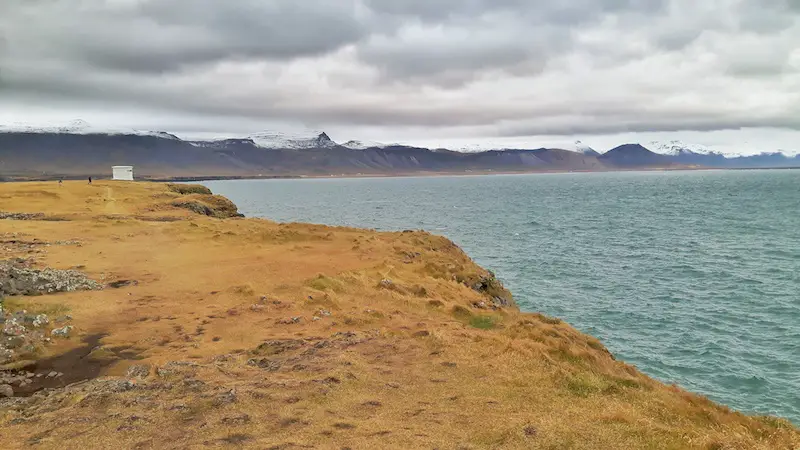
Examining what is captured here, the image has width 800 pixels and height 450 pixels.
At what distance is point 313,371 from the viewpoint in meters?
12.5

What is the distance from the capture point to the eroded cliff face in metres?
9.52

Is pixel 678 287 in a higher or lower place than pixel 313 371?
lower

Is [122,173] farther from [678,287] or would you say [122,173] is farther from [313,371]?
[313,371]

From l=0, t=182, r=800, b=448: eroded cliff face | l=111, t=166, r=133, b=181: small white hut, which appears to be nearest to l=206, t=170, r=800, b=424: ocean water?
l=0, t=182, r=800, b=448: eroded cliff face

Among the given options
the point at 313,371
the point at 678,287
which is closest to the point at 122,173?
the point at 678,287

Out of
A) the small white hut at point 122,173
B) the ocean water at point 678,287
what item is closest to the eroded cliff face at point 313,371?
the ocean water at point 678,287

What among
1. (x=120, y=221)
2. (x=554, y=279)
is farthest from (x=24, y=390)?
(x=554, y=279)

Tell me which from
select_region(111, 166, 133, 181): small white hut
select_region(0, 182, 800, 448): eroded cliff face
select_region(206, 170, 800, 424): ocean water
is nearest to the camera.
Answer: select_region(0, 182, 800, 448): eroded cliff face

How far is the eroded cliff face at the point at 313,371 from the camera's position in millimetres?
9523

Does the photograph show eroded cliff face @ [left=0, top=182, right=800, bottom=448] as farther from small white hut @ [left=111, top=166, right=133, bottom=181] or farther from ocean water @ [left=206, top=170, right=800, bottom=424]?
small white hut @ [left=111, top=166, right=133, bottom=181]

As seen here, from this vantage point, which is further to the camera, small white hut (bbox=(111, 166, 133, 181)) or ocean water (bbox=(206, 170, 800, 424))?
small white hut (bbox=(111, 166, 133, 181))

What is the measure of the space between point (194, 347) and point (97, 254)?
16320 mm

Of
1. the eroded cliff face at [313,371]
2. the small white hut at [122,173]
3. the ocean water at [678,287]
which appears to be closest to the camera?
the eroded cliff face at [313,371]

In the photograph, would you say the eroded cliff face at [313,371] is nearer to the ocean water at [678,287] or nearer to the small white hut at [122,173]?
the ocean water at [678,287]
